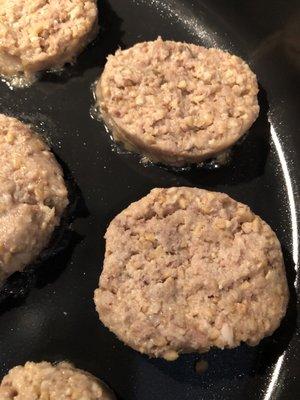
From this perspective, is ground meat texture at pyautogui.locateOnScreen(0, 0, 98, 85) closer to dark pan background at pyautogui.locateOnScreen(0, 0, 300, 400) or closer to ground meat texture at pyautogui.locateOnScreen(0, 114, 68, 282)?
dark pan background at pyautogui.locateOnScreen(0, 0, 300, 400)

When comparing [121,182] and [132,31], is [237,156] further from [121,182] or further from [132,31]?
[132,31]

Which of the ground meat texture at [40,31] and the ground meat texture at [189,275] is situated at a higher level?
the ground meat texture at [40,31]

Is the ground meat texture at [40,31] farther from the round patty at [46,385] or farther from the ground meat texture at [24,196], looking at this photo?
the round patty at [46,385]

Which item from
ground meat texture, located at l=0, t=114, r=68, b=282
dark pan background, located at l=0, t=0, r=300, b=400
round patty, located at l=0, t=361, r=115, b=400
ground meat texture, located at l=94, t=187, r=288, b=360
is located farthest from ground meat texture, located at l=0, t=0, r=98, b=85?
round patty, located at l=0, t=361, r=115, b=400

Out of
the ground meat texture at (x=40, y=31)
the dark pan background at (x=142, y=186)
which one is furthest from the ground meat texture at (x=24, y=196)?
the ground meat texture at (x=40, y=31)

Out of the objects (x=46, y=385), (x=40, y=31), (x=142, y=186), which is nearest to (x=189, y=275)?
(x=142, y=186)

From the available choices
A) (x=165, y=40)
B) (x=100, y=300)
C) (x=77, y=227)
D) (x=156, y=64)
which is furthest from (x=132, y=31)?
(x=100, y=300)

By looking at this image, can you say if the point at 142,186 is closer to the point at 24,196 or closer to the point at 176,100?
the point at 176,100
